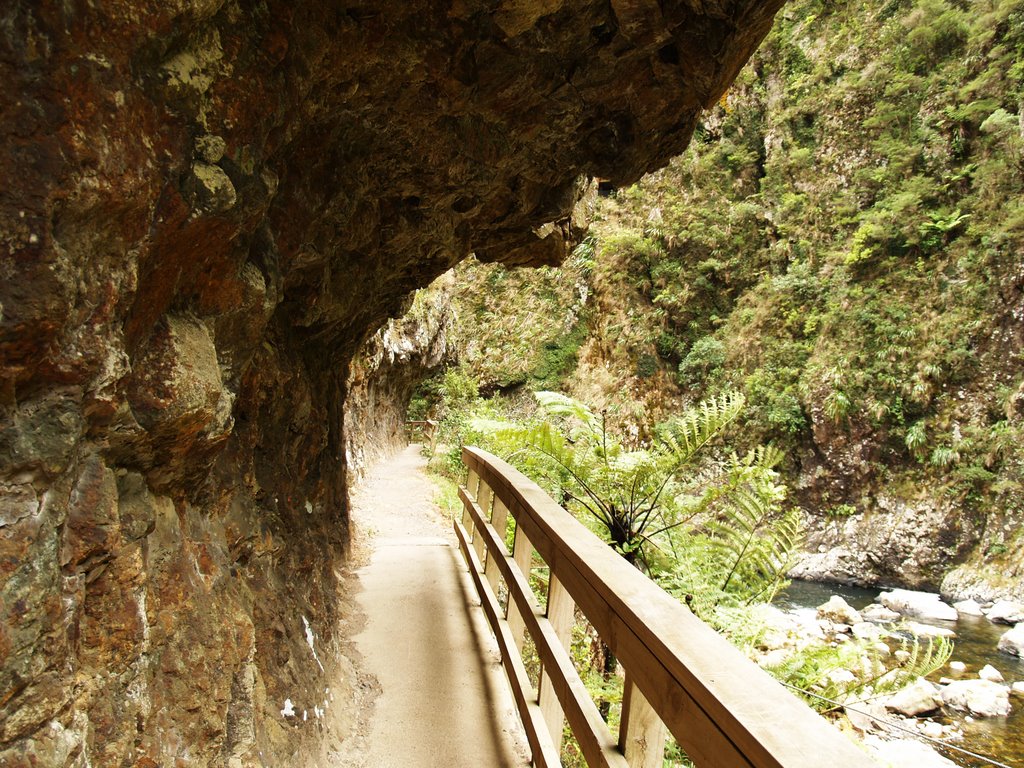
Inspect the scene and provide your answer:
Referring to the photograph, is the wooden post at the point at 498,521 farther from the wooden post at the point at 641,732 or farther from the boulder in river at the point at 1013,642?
the boulder in river at the point at 1013,642

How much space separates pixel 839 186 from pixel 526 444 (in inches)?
719

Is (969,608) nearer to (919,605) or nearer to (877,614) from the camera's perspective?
(919,605)

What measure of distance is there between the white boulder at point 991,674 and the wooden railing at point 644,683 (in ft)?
30.2

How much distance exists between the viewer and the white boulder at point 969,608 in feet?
36.8

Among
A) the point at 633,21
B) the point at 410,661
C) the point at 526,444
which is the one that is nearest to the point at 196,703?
the point at 410,661

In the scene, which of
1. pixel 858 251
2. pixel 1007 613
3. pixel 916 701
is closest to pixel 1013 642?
pixel 1007 613

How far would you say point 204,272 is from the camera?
152 centimetres

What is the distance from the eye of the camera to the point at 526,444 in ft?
13.9

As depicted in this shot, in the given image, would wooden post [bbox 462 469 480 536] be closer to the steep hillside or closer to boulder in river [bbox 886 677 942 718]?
boulder in river [bbox 886 677 942 718]

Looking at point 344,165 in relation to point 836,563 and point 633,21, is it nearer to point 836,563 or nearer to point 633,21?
point 633,21

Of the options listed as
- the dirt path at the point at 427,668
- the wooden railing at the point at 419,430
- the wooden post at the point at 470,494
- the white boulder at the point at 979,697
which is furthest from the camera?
the wooden railing at the point at 419,430

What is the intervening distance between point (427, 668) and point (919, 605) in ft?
40.1

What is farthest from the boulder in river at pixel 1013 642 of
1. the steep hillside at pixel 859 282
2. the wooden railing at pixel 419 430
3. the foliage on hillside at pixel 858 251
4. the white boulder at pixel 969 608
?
the wooden railing at pixel 419 430

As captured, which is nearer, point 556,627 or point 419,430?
point 556,627
